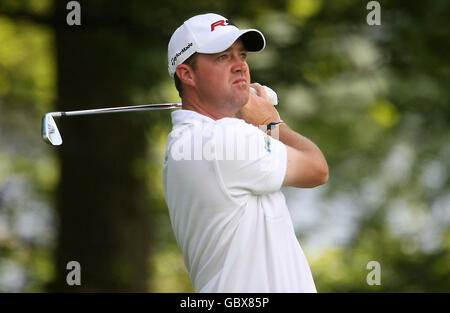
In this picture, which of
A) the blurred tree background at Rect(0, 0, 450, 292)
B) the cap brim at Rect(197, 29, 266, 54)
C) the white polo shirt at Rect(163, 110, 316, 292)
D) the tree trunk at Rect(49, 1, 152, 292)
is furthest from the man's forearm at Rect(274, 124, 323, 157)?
the tree trunk at Rect(49, 1, 152, 292)

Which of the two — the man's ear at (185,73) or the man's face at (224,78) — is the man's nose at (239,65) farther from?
the man's ear at (185,73)

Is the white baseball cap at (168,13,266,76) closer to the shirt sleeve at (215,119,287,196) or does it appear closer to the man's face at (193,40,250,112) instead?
the man's face at (193,40,250,112)

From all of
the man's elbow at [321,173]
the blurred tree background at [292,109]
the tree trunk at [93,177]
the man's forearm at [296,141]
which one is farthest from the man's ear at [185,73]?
the tree trunk at [93,177]

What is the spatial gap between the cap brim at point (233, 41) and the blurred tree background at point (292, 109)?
3.56m

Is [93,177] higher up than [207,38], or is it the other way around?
[93,177]

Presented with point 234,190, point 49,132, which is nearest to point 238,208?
point 234,190

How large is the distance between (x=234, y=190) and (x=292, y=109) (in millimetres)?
4688

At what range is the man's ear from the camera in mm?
3539

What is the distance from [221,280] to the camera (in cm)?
322

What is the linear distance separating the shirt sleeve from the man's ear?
397 millimetres

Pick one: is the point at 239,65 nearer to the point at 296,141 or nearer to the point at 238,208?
the point at 296,141

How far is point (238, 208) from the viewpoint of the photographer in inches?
127

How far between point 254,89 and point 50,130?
1015 mm
